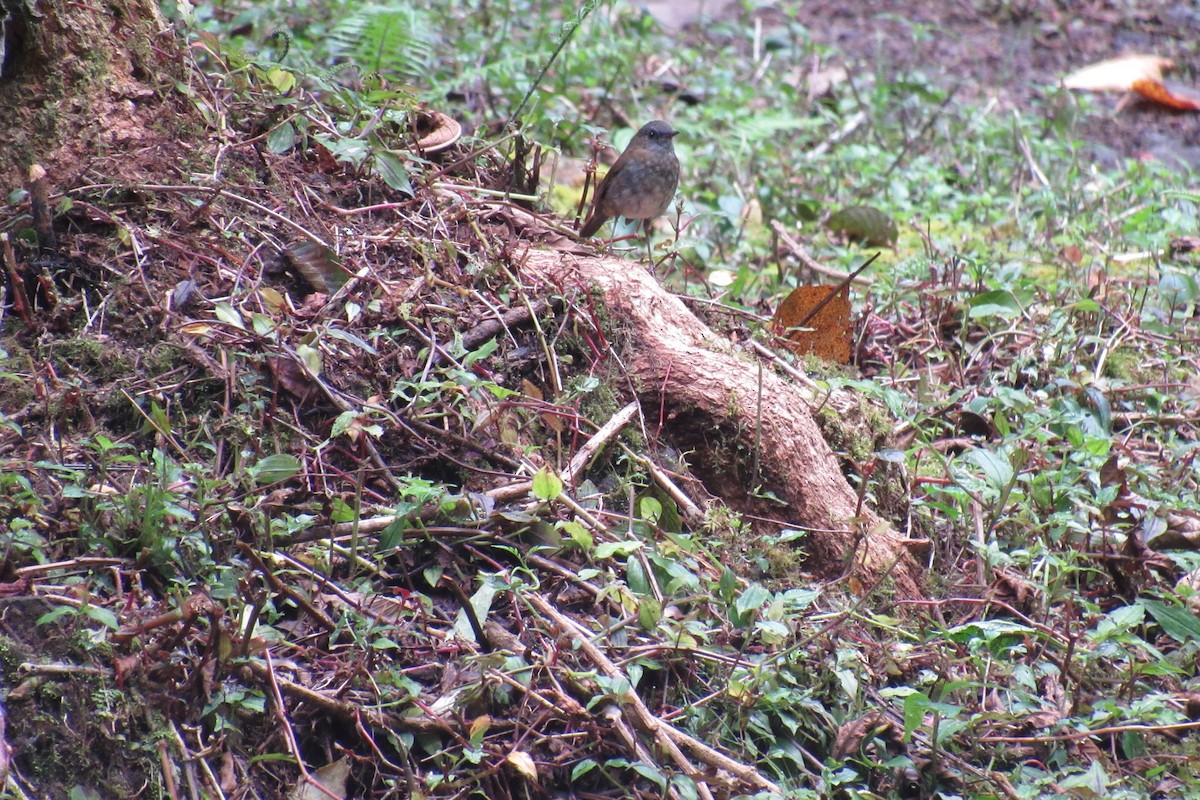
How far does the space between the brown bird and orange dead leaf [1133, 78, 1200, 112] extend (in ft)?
14.9

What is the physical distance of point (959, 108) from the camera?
7375 mm

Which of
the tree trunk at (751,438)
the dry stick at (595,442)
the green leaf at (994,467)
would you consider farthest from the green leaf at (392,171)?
the green leaf at (994,467)

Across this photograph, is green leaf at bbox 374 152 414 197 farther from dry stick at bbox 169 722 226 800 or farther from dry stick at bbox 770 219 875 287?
dry stick at bbox 770 219 875 287

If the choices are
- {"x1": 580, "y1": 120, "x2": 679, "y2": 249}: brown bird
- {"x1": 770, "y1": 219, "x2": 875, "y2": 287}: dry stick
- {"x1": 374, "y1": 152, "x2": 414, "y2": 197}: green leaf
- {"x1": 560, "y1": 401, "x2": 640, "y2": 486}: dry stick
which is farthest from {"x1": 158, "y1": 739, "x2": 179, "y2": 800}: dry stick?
{"x1": 770, "y1": 219, "x2": 875, "y2": 287}: dry stick

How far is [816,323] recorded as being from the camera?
3762 mm

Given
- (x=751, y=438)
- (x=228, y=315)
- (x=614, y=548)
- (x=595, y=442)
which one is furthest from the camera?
(x=751, y=438)

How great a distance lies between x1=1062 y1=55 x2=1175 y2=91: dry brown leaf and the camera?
310 inches

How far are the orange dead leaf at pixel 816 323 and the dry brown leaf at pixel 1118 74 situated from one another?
507 cm

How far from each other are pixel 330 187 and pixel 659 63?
4.62m

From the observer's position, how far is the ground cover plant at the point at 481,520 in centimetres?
227

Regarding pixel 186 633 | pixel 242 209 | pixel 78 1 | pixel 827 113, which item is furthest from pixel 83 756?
pixel 827 113

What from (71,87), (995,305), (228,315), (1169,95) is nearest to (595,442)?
(228,315)

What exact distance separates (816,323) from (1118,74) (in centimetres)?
550

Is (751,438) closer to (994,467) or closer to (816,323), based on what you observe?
(994,467)
